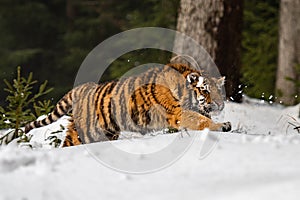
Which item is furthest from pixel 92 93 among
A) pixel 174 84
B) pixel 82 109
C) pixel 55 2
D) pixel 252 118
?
pixel 55 2

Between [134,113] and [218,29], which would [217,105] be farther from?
[218,29]

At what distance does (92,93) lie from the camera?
194 inches

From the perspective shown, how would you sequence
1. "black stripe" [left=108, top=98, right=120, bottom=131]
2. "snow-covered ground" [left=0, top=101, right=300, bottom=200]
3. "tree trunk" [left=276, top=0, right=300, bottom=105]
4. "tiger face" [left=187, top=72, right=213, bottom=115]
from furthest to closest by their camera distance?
"tree trunk" [left=276, top=0, right=300, bottom=105]
"black stripe" [left=108, top=98, right=120, bottom=131]
"tiger face" [left=187, top=72, right=213, bottom=115]
"snow-covered ground" [left=0, top=101, right=300, bottom=200]

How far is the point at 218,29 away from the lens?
24.8 ft

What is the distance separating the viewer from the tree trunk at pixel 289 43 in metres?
10.4

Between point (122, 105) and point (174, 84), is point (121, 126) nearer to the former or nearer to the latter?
point (122, 105)

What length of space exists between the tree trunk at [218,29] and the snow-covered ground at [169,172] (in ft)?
13.0

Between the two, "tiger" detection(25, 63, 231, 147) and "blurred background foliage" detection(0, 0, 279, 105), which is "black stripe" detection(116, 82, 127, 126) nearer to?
"tiger" detection(25, 63, 231, 147)

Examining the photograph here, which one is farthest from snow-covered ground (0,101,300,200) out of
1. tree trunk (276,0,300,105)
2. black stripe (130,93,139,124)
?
tree trunk (276,0,300,105)

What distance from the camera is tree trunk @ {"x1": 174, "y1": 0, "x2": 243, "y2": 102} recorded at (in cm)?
752

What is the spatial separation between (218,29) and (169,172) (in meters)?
4.68

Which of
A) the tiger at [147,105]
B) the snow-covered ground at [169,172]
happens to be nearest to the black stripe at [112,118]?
the tiger at [147,105]

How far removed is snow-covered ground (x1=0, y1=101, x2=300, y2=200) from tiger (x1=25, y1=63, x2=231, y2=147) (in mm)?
752

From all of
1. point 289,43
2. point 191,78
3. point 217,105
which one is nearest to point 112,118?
point 191,78
